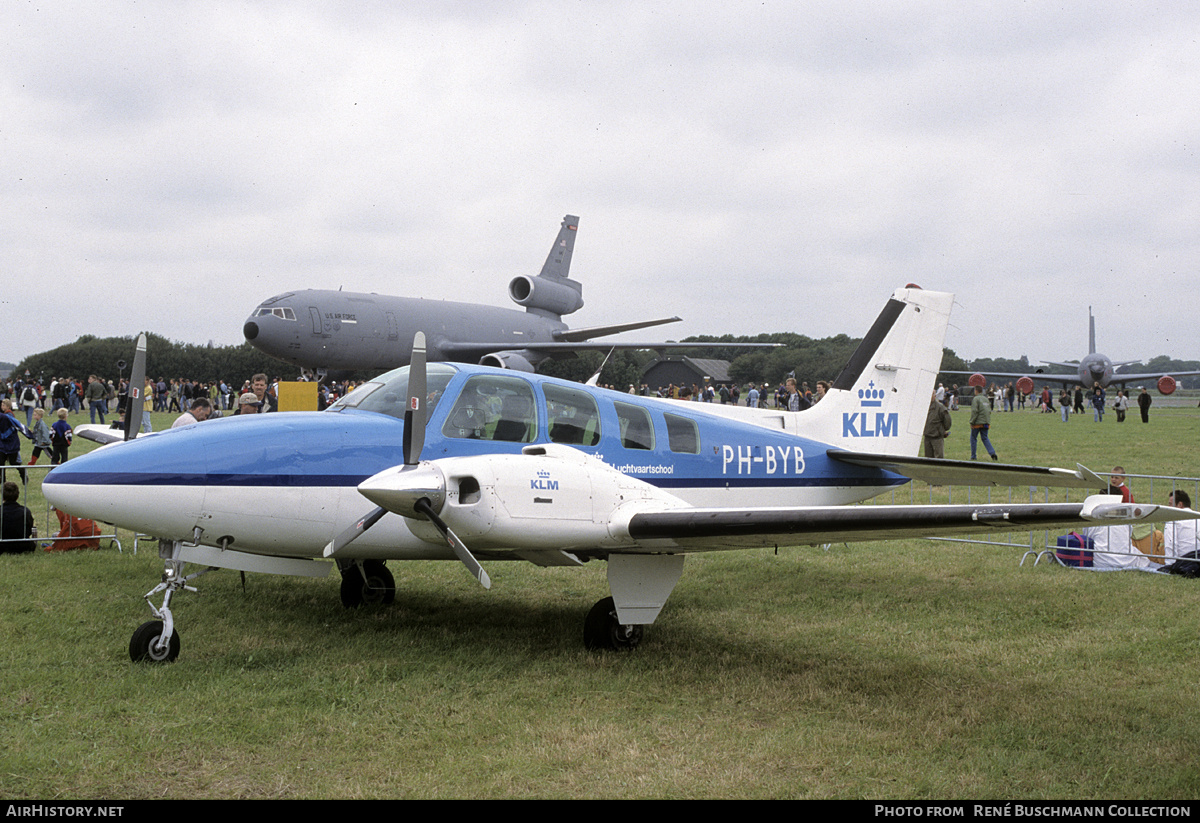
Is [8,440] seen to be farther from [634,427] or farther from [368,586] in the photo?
[634,427]

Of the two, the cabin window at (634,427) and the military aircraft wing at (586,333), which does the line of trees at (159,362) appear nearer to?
the military aircraft wing at (586,333)

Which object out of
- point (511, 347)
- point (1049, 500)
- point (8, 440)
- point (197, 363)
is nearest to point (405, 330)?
point (511, 347)

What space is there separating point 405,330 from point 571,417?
21.1 m

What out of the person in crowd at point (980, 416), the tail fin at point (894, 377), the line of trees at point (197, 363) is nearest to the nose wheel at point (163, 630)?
the tail fin at point (894, 377)

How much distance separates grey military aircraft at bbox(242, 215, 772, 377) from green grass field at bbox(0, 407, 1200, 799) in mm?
12589

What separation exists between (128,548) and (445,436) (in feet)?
19.9

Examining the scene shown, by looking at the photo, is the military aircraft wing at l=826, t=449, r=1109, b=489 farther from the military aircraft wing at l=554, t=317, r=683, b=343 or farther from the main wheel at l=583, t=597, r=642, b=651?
the military aircraft wing at l=554, t=317, r=683, b=343

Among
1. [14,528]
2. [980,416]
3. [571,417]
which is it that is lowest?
[14,528]

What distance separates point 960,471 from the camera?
317 inches

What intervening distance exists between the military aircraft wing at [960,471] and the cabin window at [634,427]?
2320 mm

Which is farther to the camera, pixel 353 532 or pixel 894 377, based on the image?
pixel 894 377

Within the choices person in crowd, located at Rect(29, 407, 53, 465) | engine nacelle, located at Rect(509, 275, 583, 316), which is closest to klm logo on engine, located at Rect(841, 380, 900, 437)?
person in crowd, located at Rect(29, 407, 53, 465)

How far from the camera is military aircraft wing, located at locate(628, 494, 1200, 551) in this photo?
15.7 feet

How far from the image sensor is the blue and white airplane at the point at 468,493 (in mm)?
5684
